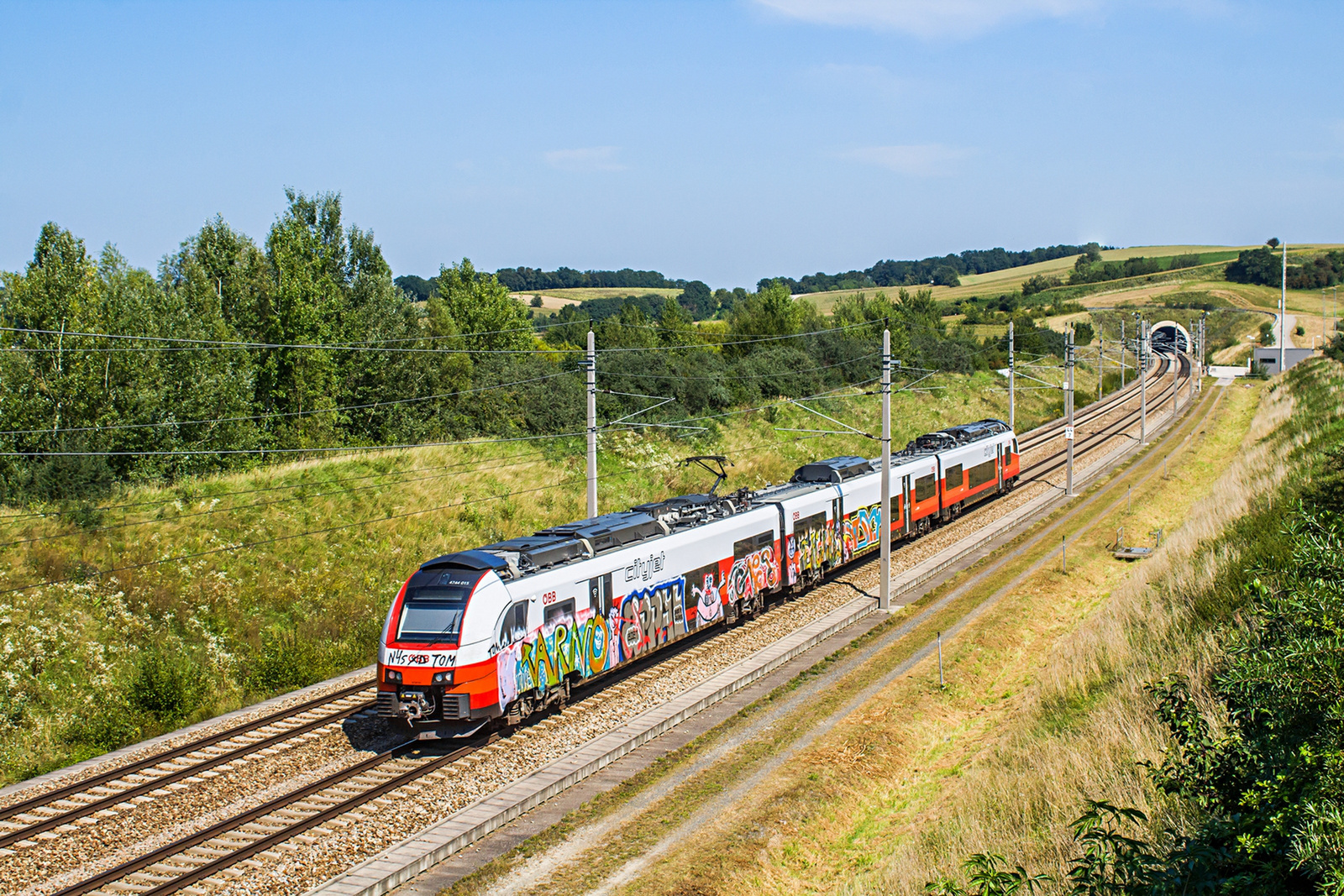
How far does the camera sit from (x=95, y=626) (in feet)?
74.6

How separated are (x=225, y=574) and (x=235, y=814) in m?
12.5

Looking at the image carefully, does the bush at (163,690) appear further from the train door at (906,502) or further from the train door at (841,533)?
the train door at (906,502)

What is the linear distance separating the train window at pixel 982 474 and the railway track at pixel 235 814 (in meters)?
25.6

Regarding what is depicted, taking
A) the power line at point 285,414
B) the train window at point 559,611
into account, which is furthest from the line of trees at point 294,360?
the train window at point 559,611

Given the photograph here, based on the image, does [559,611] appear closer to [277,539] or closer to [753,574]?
[753,574]

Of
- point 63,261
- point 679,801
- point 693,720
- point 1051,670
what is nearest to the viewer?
point 679,801

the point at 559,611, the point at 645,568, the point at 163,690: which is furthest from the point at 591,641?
the point at 163,690

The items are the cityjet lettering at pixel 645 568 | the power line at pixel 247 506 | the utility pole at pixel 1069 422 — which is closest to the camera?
the cityjet lettering at pixel 645 568

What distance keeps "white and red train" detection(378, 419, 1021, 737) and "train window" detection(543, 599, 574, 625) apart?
0.09ft

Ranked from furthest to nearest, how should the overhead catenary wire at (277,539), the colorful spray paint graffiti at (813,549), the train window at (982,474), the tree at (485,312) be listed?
the tree at (485,312) → the train window at (982,474) → the colorful spray paint graffiti at (813,549) → the overhead catenary wire at (277,539)

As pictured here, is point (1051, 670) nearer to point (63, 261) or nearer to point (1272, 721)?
point (1272, 721)

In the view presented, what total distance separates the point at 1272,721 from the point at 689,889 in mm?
8202

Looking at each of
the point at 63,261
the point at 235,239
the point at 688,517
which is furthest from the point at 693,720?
the point at 235,239

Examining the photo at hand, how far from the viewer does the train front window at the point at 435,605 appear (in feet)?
57.0
